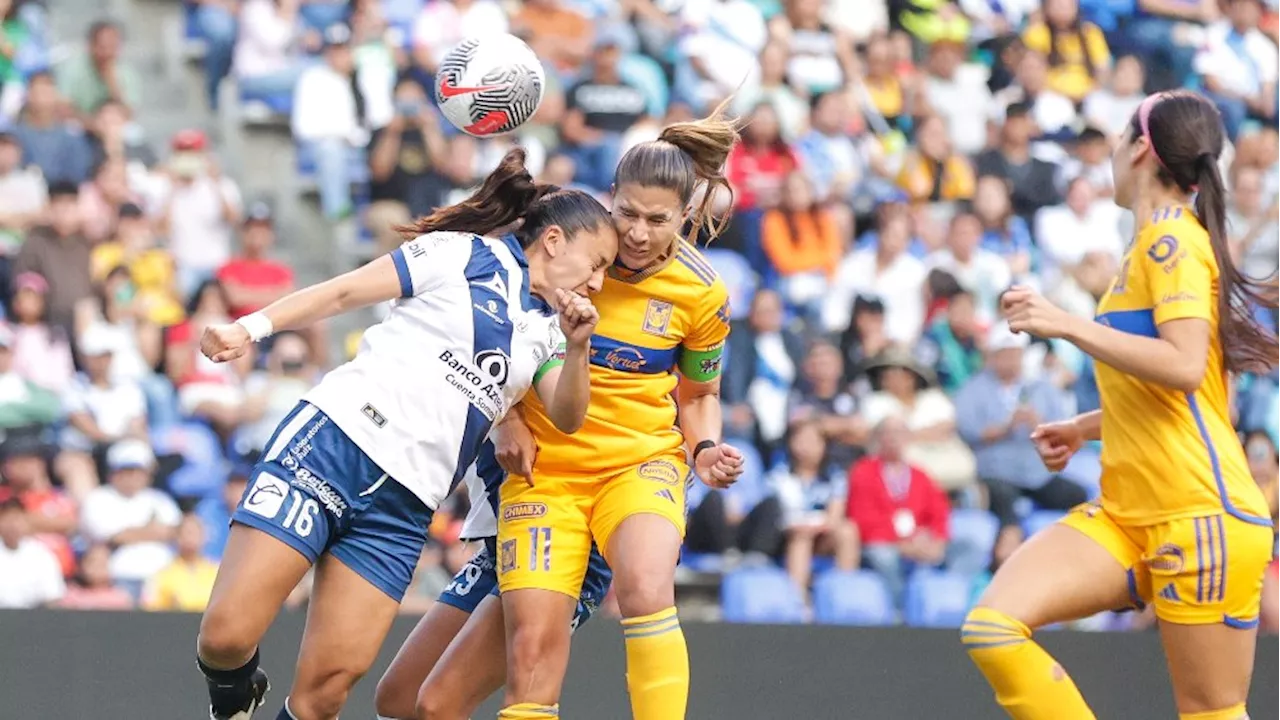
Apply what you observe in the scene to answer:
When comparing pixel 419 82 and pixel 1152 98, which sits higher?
pixel 1152 98

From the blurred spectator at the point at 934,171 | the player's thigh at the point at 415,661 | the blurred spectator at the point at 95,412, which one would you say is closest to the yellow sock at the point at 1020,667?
the player's thigh at the point at 415,661

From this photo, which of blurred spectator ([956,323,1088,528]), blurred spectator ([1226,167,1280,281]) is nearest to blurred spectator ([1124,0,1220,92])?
blurred spectator ([1226,167,1280,281])

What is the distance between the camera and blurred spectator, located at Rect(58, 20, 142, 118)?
11.0 metres

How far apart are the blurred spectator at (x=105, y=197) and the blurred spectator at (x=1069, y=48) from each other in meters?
6.05

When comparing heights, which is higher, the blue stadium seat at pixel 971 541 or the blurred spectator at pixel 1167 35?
the blurred spectator at pixel 1167 35

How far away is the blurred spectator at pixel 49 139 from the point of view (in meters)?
10.4

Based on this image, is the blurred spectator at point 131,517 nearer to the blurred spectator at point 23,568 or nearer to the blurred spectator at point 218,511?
the blurred spectator at point 218,511

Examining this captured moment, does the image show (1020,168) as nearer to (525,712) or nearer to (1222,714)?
(1222,714)

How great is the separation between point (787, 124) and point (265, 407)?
3.90 meters

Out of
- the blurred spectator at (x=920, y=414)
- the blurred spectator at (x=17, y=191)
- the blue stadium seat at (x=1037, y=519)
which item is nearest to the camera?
the blue stadium seat at (x=1037, y=519)

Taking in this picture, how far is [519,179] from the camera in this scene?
520 centimetres

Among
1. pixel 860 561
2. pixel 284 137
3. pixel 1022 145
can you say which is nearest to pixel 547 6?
pixel 284 137

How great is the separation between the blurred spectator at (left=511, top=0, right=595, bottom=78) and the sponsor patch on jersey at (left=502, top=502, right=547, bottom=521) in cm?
655

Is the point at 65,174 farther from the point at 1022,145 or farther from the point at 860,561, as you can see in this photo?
the point at 1022,145
